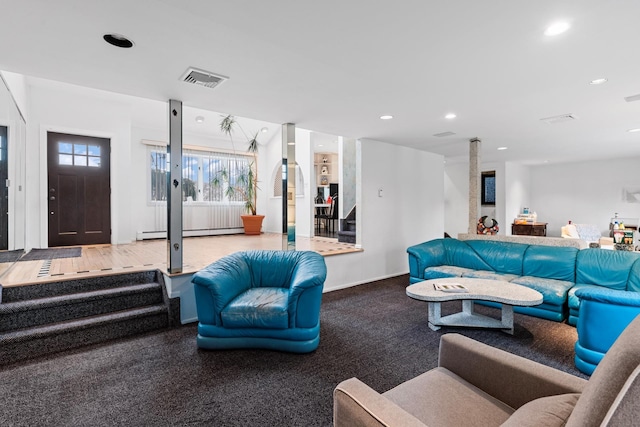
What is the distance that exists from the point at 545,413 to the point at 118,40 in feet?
10.6

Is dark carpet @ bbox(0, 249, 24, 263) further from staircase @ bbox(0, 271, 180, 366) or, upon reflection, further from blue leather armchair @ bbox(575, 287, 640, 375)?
blue leather armchair @ bbox(575, 287, 640, 375)

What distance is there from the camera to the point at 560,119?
172 inches

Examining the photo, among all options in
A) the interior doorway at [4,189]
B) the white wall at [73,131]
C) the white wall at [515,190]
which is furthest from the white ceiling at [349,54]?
the white wall at [515,190]

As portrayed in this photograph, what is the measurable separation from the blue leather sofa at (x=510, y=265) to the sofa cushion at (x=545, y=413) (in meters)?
3.14

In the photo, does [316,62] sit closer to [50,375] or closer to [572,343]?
[50,375]

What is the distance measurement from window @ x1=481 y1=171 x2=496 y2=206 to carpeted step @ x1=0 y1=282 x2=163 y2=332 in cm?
916

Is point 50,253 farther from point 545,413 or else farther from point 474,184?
point 474,184

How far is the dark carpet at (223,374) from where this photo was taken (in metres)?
2.05

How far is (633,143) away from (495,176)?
9.99ft

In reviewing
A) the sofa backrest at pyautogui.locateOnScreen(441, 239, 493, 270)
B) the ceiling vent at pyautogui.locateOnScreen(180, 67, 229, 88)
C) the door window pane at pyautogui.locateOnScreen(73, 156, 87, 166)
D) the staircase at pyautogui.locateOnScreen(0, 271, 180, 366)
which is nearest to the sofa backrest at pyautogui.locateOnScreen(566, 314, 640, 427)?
the ceiling vent at pyautogui.locateOnScreen(180, 67, 229, 88)

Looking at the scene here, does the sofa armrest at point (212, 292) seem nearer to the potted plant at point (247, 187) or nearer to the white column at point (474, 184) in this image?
the white column at point (474, 184)

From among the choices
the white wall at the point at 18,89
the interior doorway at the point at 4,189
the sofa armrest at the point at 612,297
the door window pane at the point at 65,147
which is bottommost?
the sofa armrest at the point at 612,297

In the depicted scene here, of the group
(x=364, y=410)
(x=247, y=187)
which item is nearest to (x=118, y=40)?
(x=364, y=410)

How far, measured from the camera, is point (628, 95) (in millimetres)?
3404
